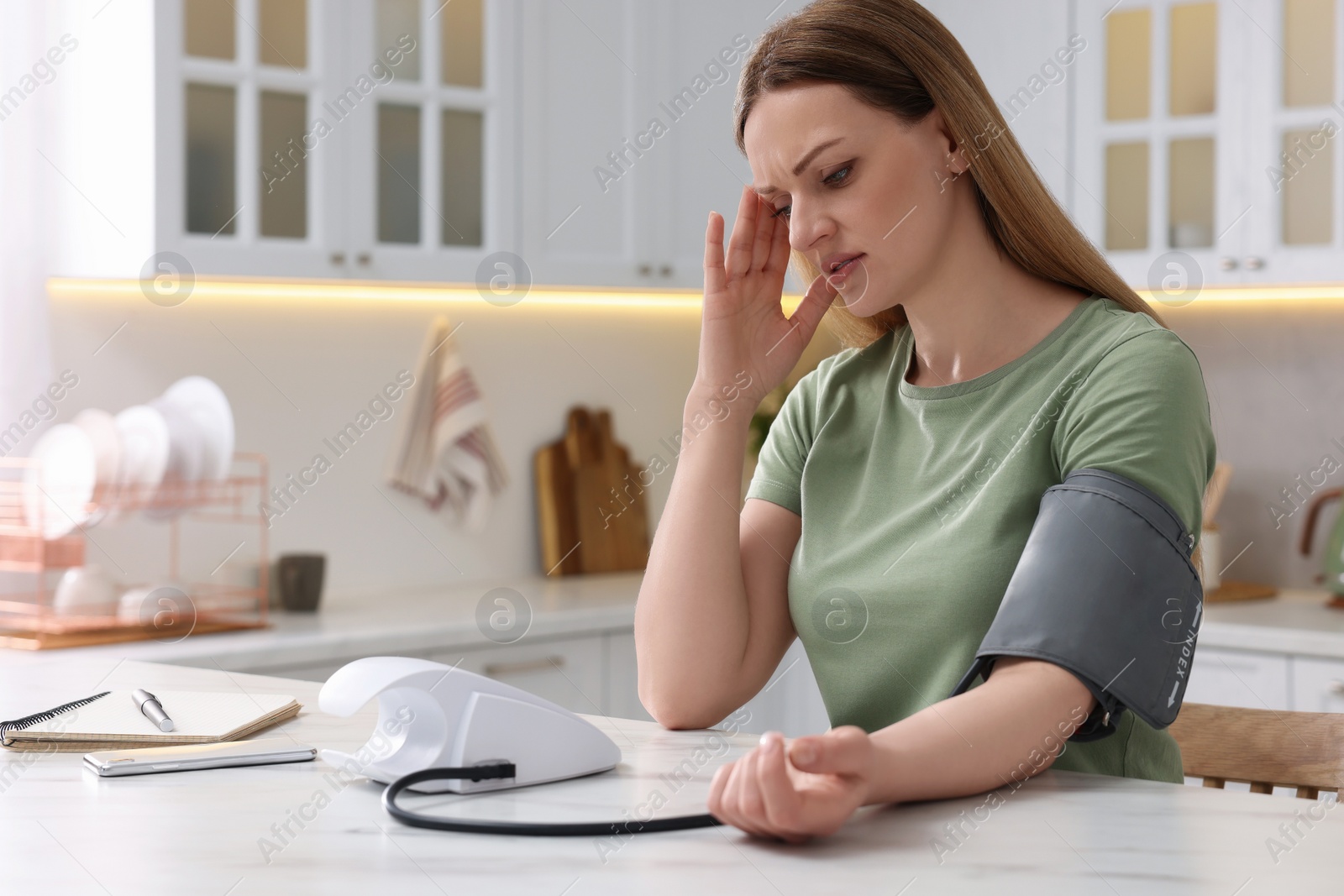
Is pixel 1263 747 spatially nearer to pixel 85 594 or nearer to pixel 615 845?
pixel 615 845

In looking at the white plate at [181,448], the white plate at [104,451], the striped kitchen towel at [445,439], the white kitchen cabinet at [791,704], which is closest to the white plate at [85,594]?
the white plate at [104,451]

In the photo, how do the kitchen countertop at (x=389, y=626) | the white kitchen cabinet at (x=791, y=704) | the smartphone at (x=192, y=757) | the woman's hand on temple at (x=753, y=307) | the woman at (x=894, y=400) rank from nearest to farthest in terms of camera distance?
the smartphone at (x=192, y=757)
the woman at (x=894, y=400)
the woman's hand on temple at (x=753, y=307)
the kitchen countertop at (x=389, y=626)
the white kitchen cabinet at (x=791, y=704)

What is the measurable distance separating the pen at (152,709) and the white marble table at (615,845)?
0.10m

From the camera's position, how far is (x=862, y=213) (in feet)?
3.76

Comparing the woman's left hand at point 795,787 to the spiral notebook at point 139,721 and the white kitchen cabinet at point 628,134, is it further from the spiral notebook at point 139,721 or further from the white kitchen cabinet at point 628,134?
the white kitchen cabinet at point 628,134

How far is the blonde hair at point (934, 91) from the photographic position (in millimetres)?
1159

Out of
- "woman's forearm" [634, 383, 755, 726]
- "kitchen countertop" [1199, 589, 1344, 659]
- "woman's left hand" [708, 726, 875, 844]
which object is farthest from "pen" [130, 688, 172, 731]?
"kitchen countertop" [1199, 589, 1344, 659]

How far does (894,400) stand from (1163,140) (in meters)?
1.92

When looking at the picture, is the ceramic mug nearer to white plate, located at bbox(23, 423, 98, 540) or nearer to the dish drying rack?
the dish drying rack

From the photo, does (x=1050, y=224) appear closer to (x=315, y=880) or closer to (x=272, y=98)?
(x=315, y=880)

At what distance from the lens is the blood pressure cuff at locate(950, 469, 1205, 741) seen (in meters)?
0.92

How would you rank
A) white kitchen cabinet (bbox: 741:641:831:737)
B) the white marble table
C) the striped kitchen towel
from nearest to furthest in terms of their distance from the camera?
the white marble table, the striped kitchen towel, white kitchen cabinet (bbox: 741:641:831:737)

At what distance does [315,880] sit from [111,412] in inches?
83.2

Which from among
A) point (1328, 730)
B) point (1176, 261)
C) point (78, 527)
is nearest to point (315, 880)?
point (1328, 730)
